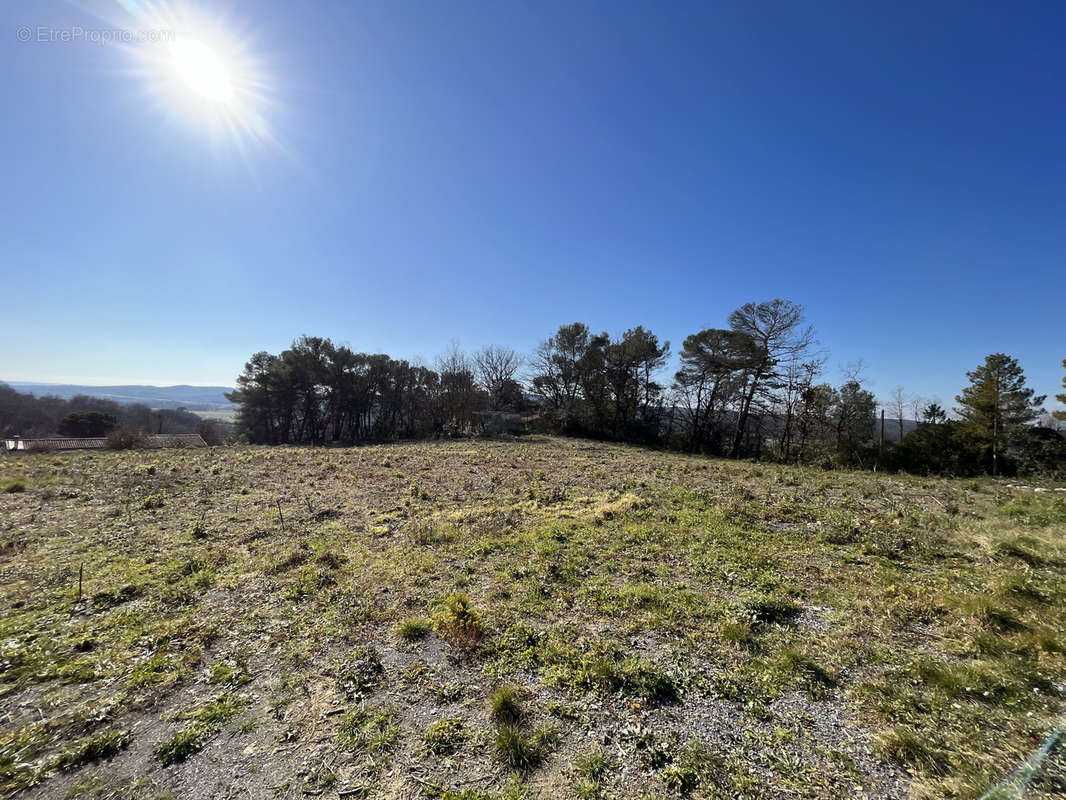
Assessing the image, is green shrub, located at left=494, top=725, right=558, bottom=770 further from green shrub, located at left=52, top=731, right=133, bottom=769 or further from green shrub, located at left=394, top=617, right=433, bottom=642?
green shrub, located at left=52, top=731, right=133, bottom=769

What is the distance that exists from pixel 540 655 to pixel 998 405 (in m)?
36.9

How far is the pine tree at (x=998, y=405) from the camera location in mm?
23933

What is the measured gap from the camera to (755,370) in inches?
945

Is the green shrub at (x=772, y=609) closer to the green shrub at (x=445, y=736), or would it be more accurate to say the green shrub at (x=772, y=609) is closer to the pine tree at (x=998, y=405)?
the green shrub at (x=445, y=736)

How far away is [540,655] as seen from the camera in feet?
13.2

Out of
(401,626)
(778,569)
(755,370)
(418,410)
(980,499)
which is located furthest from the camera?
(418,410)

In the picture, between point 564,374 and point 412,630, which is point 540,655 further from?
point 564,374

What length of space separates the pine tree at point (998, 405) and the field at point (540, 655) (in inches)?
926

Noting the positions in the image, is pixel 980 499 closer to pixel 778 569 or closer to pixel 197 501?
pixel 778 569

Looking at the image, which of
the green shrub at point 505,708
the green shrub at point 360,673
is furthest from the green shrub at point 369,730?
the green shrub at point 505,708

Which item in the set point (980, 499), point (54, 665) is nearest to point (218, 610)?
point (54, 665)

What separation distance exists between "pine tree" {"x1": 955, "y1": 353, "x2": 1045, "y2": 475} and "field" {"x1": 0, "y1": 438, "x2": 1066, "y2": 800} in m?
23.5

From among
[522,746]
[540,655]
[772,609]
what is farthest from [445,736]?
[772,609]

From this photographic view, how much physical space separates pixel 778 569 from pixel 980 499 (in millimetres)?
8862
